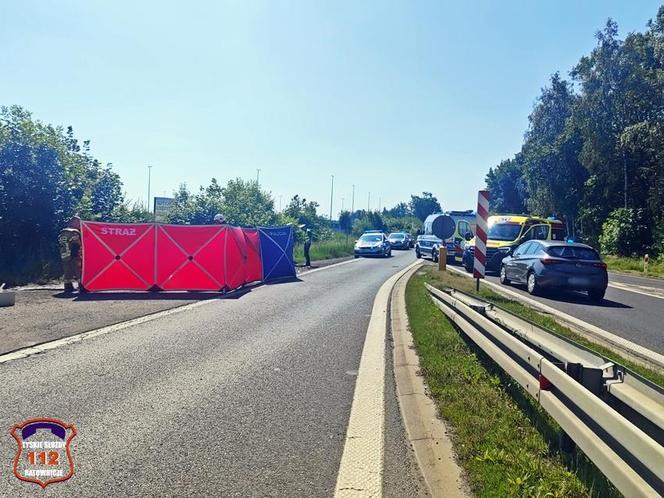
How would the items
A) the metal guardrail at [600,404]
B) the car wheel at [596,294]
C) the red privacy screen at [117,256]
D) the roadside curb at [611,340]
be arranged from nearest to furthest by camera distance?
the metal guardrail at [600,404] < the roadside curb at [611,340] < the red privacy screen at [117,256] < the car wheel at [596,294]

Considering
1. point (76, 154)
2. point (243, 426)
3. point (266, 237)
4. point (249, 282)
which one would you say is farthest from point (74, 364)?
point (76, 154)

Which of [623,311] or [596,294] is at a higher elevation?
[596,294]

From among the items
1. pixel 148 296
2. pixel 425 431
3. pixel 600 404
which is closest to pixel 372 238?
A: pixel 148 296

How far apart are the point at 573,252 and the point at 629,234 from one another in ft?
94.9

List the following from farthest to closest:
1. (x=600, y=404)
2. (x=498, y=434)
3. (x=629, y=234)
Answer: (x=629, y=234), (x=498, y=434), (x=600, y=404)

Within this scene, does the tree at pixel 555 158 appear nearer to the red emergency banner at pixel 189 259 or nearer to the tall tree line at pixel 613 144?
the tall tree line at pixel 613 144

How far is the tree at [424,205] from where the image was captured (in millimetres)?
151825

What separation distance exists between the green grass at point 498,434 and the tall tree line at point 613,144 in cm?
3315

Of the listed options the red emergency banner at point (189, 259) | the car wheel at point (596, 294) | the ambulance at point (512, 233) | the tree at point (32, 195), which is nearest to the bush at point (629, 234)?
the ambulance at point (512, 233)

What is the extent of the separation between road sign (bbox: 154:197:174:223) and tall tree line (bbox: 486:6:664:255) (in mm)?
31775

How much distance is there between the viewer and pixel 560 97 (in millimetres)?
49188

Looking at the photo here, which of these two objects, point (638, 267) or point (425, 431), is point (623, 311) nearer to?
point (425, 431)

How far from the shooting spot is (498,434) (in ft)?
12.0

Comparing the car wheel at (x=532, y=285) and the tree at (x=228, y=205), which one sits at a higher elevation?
the tree at (x=228, y=205)
